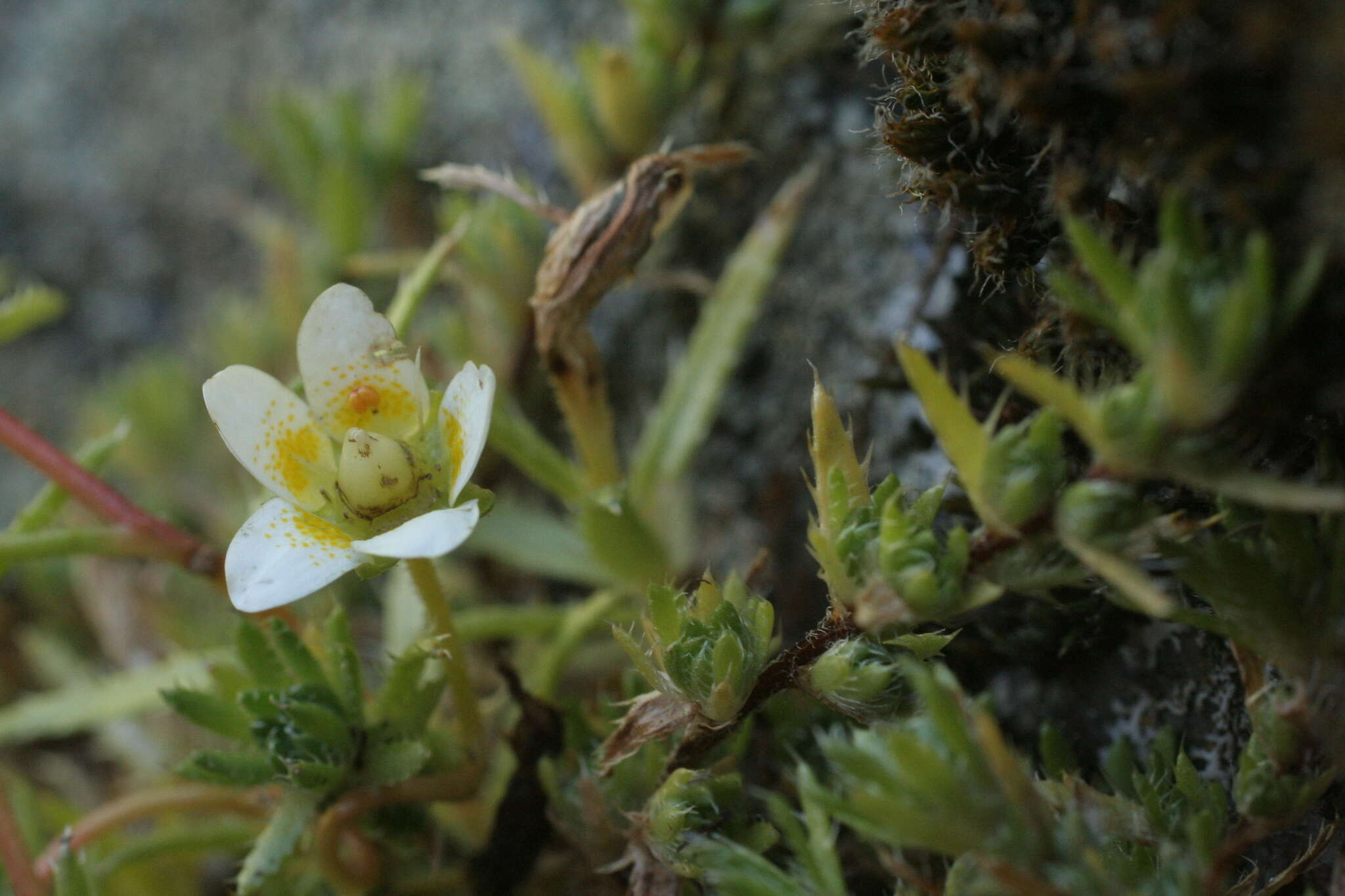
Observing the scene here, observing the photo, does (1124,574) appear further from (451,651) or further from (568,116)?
(568,116)

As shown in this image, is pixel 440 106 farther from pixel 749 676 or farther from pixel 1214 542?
pixel 1214 542

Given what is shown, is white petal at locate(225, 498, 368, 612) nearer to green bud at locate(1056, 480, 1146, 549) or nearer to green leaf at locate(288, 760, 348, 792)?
green leaf at locate(288, 760, 348, 792)

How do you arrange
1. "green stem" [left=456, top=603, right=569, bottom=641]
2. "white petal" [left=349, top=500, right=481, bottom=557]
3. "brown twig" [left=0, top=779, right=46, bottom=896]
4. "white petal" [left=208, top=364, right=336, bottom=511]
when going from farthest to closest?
1. "green stem" [left=456, top=603, right=569, bottom=641]
2. "brown twig" [left=0, top=779, right=46, bottom=896]
3. "white petal" [left=208, top=364, right=336, bottom=511]
4. "white petal" [left=349, top=500, right=481, bottom=557]

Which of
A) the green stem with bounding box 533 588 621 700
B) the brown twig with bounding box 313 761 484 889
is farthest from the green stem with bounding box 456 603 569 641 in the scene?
the brown twig with bounding box 313 761 484 889

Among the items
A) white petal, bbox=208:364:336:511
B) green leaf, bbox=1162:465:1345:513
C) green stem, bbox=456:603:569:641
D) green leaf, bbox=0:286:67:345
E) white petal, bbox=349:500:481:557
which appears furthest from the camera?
green stem, bbox=456:603:569:641

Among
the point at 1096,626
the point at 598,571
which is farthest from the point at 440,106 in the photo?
the point at 1096,626

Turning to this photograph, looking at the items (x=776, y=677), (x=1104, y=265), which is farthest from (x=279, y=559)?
(x=1104, y=265)
